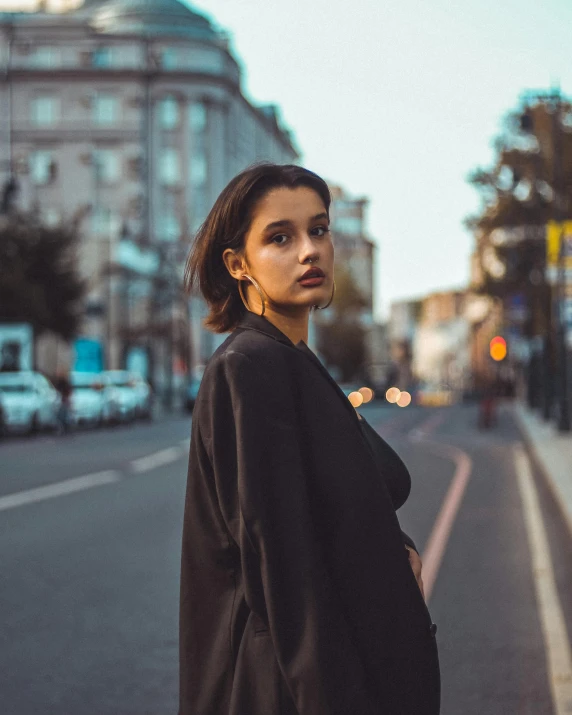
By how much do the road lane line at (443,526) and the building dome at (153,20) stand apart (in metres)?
74.2

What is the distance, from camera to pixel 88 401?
41.4 metres

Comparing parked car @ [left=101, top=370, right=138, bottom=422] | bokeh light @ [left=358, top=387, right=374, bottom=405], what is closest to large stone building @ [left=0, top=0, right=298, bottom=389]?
bokeh light @ [left=358, top=387, right=374, bottom=405]

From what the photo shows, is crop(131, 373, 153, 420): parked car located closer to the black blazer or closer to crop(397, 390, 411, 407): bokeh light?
crop(397, 390, 411, 407): bokeh light

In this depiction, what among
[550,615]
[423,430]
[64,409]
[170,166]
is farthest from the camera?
[170,166]

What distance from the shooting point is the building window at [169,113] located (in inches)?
3743

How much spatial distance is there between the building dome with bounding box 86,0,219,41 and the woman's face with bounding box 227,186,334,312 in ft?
305

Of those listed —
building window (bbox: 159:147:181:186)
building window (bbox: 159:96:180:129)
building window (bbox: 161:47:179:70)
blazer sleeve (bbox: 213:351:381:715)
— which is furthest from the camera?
building window (bbox: 159:147:181:186)

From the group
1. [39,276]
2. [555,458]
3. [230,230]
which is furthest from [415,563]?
[39,276]

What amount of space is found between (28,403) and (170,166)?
62.7 metres

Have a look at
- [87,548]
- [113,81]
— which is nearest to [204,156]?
[113,81]

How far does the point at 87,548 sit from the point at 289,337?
8.75 meters

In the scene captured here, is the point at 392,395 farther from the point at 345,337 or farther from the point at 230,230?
the point at 230,230

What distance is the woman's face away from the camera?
8.52 feet

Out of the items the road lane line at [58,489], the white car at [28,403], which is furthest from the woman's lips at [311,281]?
the white car at [28,403]
